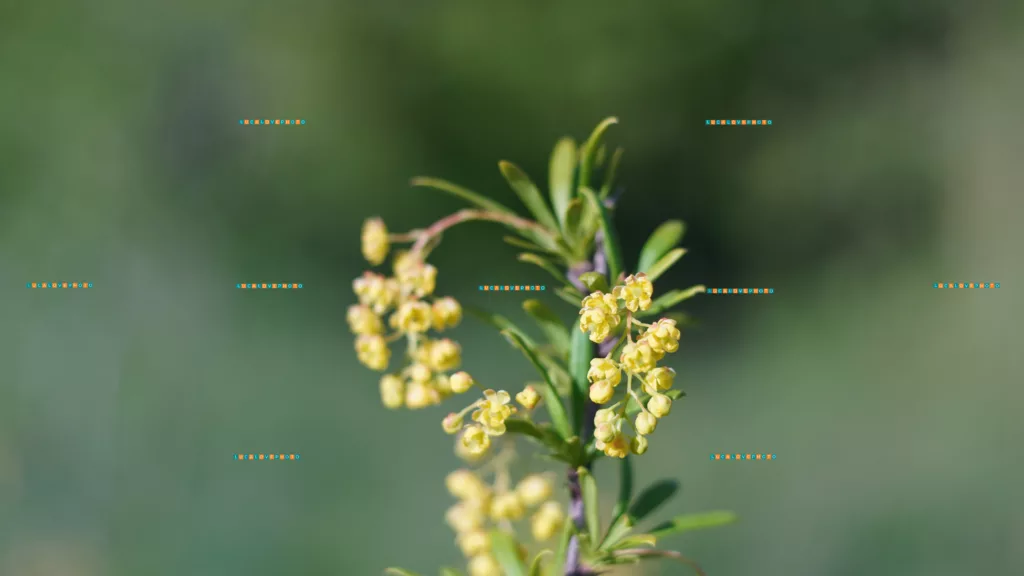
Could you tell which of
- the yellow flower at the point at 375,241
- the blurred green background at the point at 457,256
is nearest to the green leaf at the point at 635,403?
the yellow flower at the point at 375,241

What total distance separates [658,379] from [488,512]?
0.34 meters

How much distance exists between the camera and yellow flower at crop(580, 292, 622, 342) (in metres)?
0.58

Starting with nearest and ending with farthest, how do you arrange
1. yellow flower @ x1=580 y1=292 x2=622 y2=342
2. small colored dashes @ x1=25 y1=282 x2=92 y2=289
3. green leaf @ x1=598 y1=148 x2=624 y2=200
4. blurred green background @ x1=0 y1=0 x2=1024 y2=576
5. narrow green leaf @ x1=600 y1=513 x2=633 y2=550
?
1. yellow flower @ x1=580 y1=292 x2=622 y2=342
2. narrow green leaf @ x1=600 y1=513 x2=633 y2=550
3. green leaf @ x1=598 y1=148 x2=624 y2=200
4. blurred green background @ x1=0 y1=0 x2=1024 y2=576
5. small colored dashes @ x1=25 y1=282 x2=92 y2=289

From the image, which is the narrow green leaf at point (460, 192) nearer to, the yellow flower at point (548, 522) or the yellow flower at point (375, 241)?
the yellow flower at point (375, 241)

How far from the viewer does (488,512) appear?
2.86 feet

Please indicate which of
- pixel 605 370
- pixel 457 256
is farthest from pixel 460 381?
pixel 457 256

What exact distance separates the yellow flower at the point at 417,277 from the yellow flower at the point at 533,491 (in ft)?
0.87

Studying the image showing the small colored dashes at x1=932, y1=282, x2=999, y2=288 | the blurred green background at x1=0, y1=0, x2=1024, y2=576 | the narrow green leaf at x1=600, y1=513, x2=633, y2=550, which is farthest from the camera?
the small colored dashes at x1=932, y1=282, x2=999, y2=288

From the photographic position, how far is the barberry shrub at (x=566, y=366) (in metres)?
0.61

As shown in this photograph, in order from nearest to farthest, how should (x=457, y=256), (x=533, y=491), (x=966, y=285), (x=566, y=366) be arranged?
1. (x=566, y=366)
2. (x=533, y=491)
3. (x=966, y=285)
4. (x=457, y=256)

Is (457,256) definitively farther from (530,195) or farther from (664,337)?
(664,337)

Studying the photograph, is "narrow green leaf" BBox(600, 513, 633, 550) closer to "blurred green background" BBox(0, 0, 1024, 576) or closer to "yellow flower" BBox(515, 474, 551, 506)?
"yellow flower" BBox(515, 474, 551, 506)

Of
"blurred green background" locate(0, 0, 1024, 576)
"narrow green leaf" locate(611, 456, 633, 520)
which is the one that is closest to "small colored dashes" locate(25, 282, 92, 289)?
"blurred green background" locate(0, 0, 1024, 576)

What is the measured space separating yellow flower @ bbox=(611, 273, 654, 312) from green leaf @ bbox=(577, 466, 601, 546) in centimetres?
15
